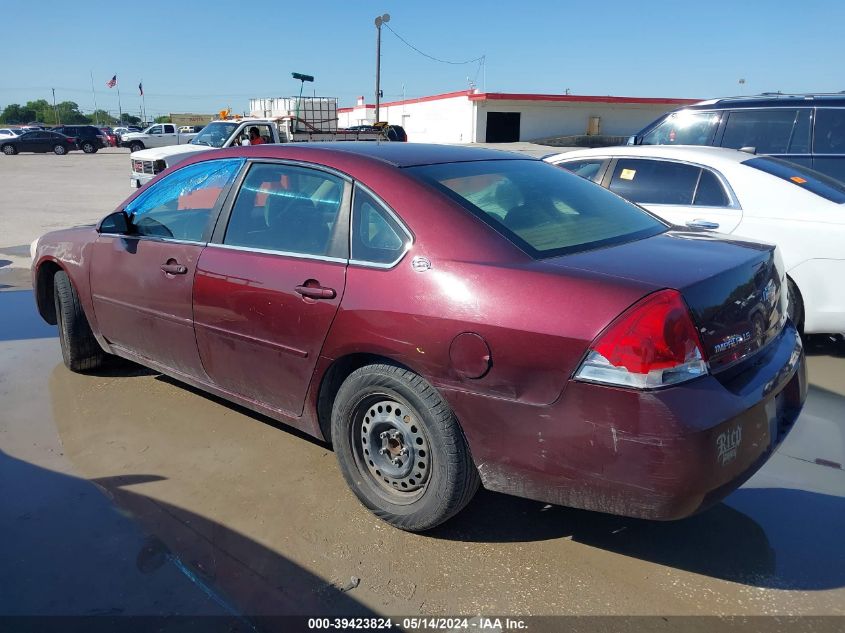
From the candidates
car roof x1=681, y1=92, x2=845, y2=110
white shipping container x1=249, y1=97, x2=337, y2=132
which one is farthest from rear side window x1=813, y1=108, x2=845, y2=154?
white shipping container x1=249, y1=97, x2=337, y2=132

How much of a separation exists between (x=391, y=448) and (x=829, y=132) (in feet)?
21.8

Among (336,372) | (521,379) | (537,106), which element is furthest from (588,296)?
(537,106)

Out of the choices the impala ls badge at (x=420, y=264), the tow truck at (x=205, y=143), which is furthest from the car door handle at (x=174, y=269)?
the tow truck at (x=205, y=143)

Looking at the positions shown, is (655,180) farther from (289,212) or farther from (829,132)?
(289,212)

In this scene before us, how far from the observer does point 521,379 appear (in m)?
2.49

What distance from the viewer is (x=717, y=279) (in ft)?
8.39

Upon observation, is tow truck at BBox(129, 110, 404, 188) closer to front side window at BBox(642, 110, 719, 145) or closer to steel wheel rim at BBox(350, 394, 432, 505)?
front side window at BBox(642, 110, 719, 145)

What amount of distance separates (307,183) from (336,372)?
0.97 meters

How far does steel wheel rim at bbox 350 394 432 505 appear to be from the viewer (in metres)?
2.91

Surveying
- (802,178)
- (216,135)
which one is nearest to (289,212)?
(802,178)

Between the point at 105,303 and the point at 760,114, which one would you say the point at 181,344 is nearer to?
the point at 105,303

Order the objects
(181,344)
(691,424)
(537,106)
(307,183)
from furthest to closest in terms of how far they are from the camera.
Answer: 1. (537,106)
2. (181,344)
3. (307,183)
4. (691,424)

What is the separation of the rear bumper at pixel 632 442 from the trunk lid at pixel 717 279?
0.12 m

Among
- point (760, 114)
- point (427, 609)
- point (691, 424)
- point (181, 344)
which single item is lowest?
point (427, 609)
